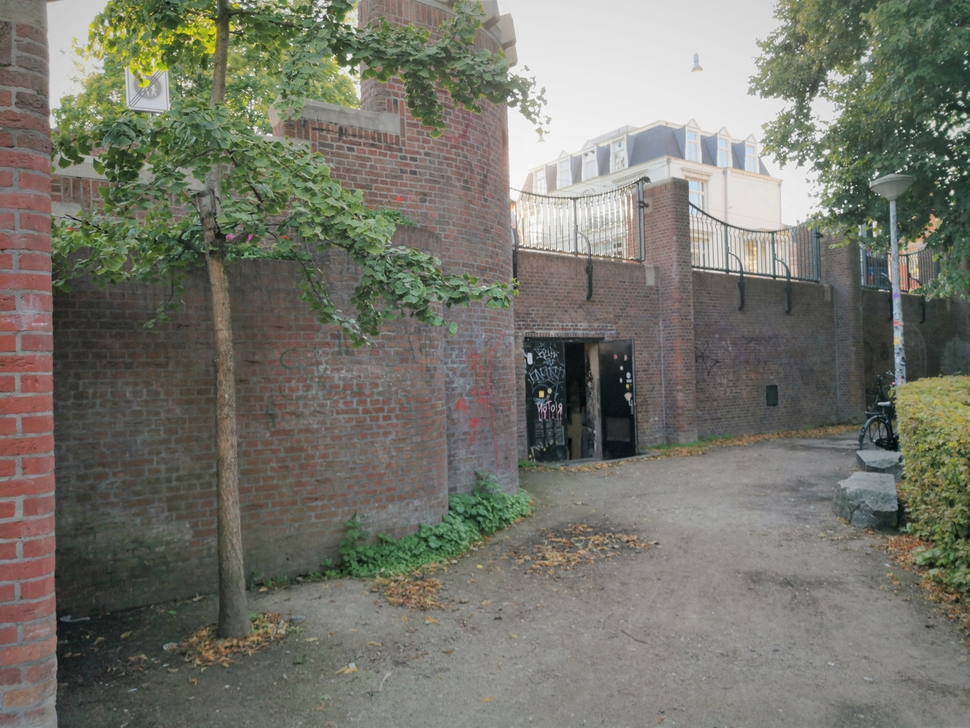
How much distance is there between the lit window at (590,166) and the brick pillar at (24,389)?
39541mm

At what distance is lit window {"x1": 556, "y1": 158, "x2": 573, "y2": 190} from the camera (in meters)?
41.6

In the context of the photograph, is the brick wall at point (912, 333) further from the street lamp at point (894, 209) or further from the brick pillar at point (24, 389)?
the brick pillar at point (24, 389)

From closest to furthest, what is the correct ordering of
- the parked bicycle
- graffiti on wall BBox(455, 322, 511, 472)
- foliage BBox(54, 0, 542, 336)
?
1. foliage BBox(54, 0, 542, 336)
2. graffiti on wall BBox(455, 322, 511, 472)
3. the parked bicycle

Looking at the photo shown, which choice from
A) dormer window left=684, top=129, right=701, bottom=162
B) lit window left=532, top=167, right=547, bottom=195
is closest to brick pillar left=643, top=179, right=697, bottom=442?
dormer window left=684, top=129, right=701, bottom=162

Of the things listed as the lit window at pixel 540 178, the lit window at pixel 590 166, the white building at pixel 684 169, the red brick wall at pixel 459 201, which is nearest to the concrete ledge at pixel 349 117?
the red brick wall at pixel 459 201

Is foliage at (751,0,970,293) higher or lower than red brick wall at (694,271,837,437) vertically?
higher

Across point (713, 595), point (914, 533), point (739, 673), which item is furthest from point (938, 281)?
point (739, 673)

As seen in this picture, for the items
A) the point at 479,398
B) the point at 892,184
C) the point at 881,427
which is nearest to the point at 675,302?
the point at 892,184

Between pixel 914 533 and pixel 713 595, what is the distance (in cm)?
319

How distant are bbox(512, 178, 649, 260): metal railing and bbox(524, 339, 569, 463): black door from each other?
211cm

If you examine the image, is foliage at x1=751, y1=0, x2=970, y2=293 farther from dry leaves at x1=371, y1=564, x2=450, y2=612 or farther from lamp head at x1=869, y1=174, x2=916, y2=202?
dry leaves at x1=371, y1=564, x2=450, y2=612

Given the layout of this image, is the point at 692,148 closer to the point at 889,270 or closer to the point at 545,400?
the point at 889,270

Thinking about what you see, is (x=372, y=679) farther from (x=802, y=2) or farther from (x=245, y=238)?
(x=802, y=2)

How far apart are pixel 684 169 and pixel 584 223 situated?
1053 inches
